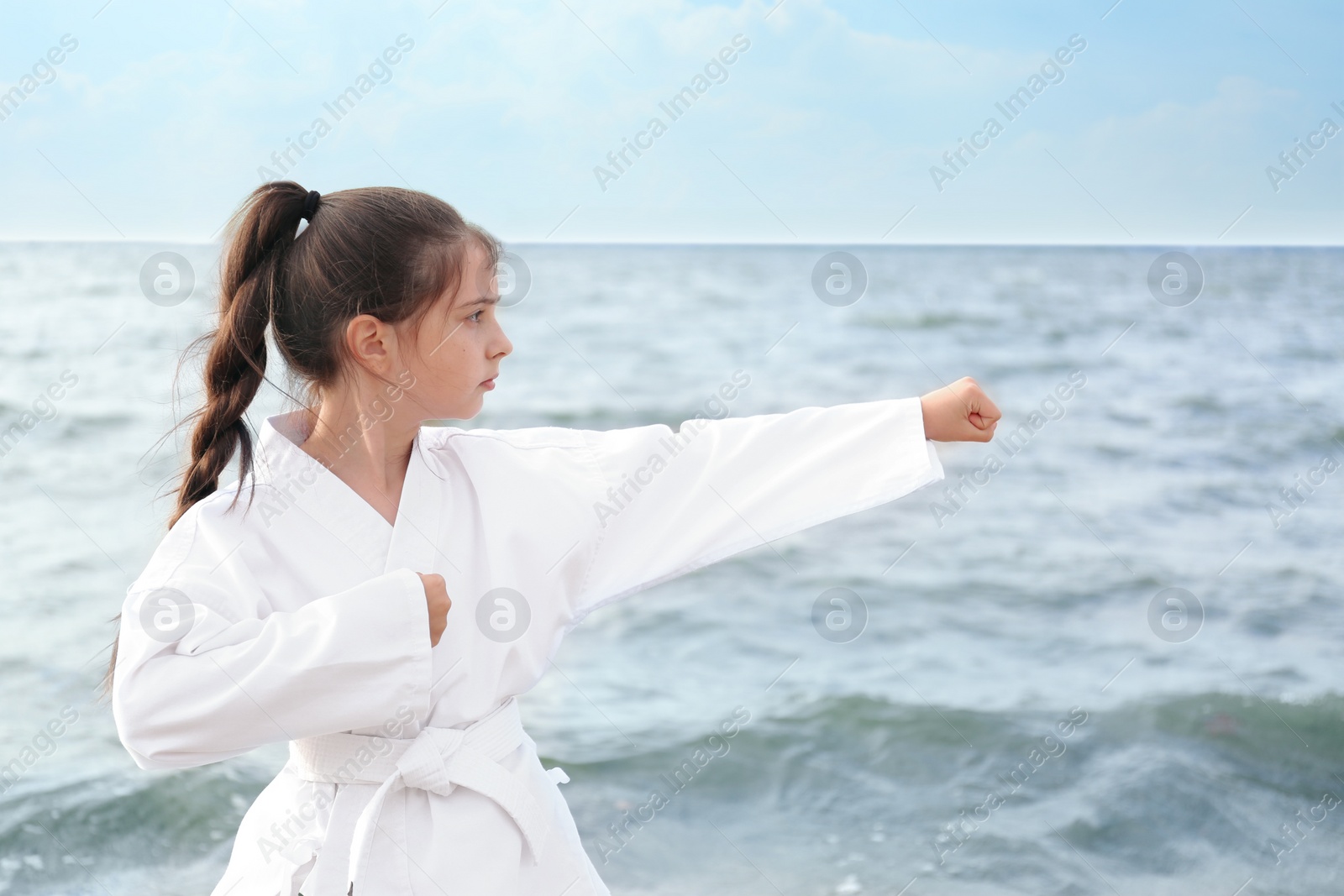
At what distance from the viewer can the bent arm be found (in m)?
1.40

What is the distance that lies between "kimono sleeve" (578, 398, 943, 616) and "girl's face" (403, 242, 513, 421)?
11.0 inches

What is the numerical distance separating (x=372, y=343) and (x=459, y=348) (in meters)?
0.14

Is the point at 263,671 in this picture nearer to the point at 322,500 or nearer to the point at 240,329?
the point at 322,500

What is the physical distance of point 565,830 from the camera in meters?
1.77

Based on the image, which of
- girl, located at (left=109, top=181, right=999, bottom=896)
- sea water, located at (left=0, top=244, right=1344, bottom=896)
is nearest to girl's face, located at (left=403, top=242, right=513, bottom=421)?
girl, located at (left=109, top=181, right=999, bottom=896)

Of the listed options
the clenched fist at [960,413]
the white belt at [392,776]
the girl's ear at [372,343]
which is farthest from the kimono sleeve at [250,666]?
the clenched fist at [960,413]

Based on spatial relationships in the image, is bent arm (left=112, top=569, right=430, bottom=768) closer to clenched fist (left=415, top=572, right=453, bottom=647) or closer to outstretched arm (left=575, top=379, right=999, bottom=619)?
clenched fist (left=415, top=572, right=453, bottom=647)

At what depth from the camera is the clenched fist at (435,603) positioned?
1482mm

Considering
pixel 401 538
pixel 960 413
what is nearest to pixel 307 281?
pixel 401 538

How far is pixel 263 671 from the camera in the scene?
4.58 ft

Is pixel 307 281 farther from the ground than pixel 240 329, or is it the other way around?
pixel 307 281

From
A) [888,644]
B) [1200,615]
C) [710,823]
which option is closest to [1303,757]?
[1200,615]

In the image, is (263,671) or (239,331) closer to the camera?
(263,671)

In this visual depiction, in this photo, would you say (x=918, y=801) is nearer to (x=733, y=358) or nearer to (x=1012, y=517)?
(x=1012, y=517)
